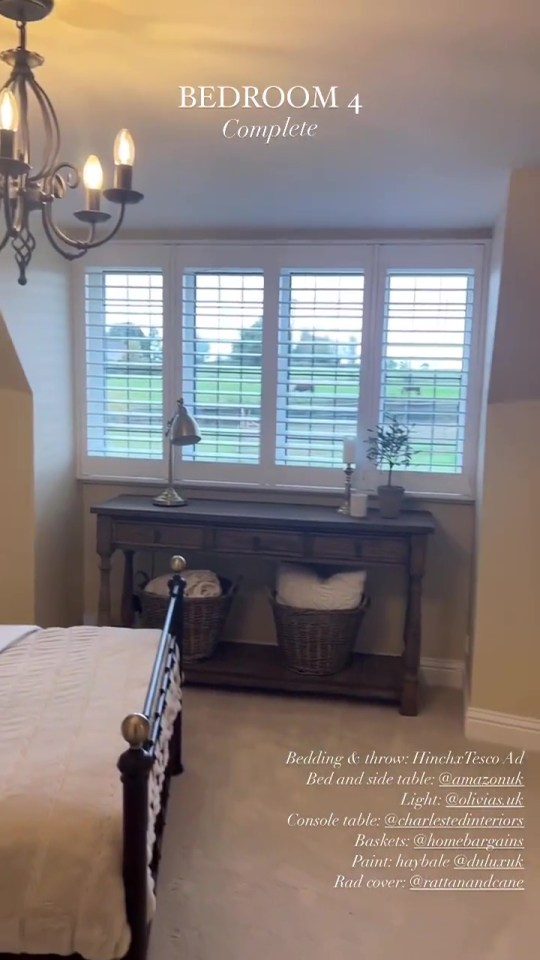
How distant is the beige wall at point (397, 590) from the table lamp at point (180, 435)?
30 cm

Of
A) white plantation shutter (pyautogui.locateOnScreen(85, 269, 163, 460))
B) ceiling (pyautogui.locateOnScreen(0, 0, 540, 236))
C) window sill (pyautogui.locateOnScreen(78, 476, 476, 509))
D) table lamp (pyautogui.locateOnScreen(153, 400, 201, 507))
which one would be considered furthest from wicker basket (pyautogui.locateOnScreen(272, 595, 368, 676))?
ceiling (pyautogui.locateOnScreen(0, 0, 540, 236))

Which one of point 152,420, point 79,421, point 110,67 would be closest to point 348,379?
point 152,420

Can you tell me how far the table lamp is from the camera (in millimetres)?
3664

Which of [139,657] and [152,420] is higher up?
[152,420]

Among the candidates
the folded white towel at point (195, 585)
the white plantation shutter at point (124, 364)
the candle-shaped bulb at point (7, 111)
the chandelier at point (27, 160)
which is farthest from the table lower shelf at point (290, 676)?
the candle-shaped bulb at point (7, 111)

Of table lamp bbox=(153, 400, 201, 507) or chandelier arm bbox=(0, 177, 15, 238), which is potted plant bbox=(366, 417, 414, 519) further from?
chandelier arm bbox=(0, 177, 15, 238)

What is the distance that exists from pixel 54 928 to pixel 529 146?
2464 mm

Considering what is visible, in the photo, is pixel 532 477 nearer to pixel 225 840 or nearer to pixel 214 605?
pixel 214 605

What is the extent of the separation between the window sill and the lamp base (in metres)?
0.24

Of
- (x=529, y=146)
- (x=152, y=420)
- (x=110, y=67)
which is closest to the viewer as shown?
(x=110, y=67)

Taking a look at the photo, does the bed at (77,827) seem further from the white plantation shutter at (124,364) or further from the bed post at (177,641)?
the white plantation shutter at (124,364)

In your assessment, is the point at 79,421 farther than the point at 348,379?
Yes

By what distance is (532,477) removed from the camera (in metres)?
A: 3.13

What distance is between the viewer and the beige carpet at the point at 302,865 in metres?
2.07
